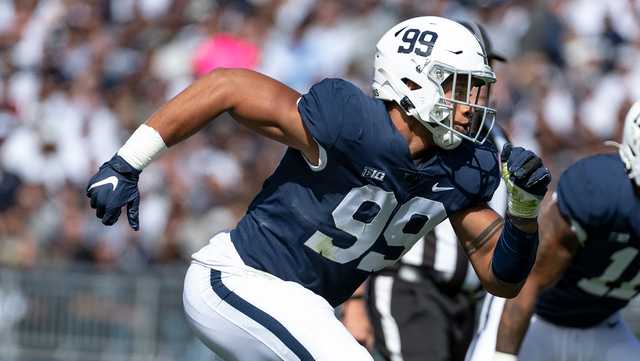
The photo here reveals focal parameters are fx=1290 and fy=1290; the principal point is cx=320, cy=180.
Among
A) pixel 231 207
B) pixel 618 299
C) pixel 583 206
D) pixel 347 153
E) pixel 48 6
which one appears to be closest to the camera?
pixel 347 153

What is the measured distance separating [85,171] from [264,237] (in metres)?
6.81

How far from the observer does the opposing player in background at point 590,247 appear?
15.0 ft

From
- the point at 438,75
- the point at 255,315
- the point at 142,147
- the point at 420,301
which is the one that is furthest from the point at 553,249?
the point at 142,147

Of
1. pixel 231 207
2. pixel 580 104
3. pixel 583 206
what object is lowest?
pixel 231 207

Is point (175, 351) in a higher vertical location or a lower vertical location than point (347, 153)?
lower

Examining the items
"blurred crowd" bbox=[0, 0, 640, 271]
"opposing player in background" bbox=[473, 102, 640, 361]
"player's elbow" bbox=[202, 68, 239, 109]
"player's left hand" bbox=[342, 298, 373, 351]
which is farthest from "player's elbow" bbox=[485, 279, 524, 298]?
"blurred crowd" bbox=[0, 0, 640, 271]

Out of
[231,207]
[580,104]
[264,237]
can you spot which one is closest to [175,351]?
[231,207]

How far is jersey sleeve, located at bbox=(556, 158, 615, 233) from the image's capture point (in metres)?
4.56

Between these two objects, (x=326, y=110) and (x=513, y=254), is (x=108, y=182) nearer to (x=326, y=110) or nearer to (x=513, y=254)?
(x=326, y=110)

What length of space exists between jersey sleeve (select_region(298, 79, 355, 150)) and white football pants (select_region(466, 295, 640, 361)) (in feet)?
4.36

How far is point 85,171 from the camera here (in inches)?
425

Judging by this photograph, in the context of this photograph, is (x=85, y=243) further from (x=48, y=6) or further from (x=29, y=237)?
(x=48, y=6)

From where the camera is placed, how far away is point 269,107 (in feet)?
13.3

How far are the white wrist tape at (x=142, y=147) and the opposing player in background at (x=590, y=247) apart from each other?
1.46 metres
